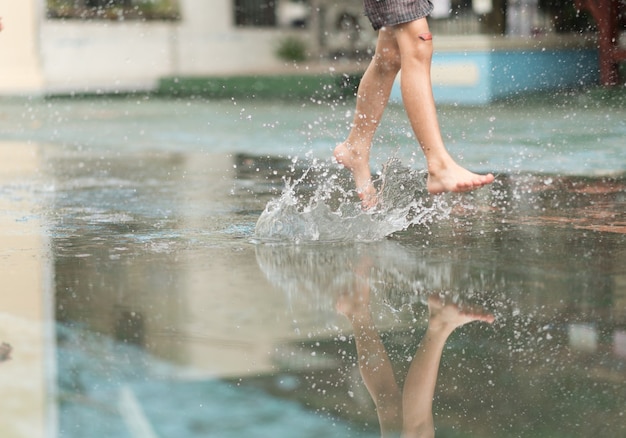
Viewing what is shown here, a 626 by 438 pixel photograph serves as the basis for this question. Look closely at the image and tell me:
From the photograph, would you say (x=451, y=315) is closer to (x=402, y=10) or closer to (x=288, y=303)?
(x=288, y=303)

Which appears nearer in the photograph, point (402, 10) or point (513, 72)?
point (402, 10)

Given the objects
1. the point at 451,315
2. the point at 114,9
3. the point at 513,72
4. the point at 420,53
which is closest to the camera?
the point at 451,315

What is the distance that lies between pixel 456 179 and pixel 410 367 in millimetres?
1679

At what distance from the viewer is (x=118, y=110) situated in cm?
1440

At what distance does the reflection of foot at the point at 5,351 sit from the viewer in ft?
9.48

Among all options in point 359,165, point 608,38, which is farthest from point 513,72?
point 359,165

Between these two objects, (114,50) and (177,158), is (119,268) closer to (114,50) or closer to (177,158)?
(177,158)

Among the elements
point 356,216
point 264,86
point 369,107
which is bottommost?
point 264,86

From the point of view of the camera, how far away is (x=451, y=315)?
129 inches

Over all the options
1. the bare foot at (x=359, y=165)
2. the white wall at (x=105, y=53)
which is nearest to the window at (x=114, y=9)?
the white wall at (x=105, y=53)

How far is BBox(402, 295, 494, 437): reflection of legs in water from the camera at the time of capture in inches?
95.3

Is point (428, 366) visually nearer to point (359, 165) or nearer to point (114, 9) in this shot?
point (359, 165)

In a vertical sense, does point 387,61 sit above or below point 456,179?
above

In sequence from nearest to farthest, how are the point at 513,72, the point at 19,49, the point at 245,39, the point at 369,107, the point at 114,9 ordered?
1. the point at 369,107
2. the point at 513,72
3. the point at 19,49
4. the point at 114,9
5. the point at 245,39
